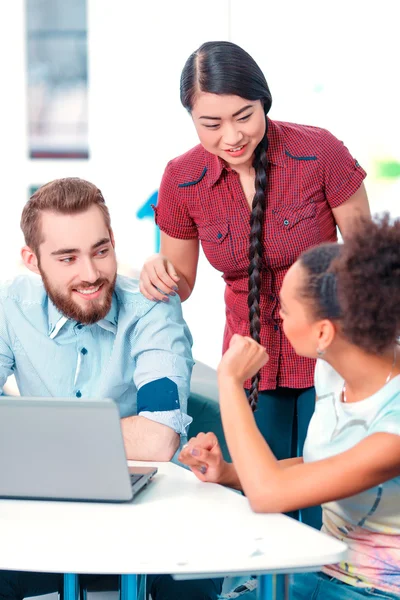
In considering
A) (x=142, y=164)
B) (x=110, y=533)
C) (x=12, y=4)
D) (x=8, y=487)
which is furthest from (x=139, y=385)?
(x=12, y=4)

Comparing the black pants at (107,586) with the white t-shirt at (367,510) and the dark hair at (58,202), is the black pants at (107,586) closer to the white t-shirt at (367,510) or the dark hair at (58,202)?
the white t-shirt at (367,510)

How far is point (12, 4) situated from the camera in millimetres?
4602

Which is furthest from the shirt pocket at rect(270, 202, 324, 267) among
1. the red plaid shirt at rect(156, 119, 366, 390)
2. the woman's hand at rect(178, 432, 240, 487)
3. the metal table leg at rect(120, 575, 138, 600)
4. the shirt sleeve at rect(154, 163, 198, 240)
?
the metal table leg at rect(120, 575, 138, 600)

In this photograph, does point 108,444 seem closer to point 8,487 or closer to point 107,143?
point 8,487

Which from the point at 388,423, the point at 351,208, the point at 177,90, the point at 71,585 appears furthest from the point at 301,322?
the point at 177,90

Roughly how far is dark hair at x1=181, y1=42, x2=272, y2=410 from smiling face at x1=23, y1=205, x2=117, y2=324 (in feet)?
0.99

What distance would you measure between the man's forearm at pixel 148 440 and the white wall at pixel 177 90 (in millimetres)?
2888

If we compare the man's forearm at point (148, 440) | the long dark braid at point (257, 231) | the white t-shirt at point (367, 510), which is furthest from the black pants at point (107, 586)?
the long dark braid at point (257, 231)

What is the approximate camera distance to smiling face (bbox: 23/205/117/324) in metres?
1.73

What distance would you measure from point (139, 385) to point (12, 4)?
3506 millimetres

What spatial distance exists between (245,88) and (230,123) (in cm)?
7

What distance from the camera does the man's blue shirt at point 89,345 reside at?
1752 millimetres

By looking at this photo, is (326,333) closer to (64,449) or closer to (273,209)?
(64,449)

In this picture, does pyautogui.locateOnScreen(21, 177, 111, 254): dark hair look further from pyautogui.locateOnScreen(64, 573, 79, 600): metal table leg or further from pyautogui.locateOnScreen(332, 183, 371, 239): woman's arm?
pyautogui.locateOnScreen(64, 573, 79, 600): metal table leg
